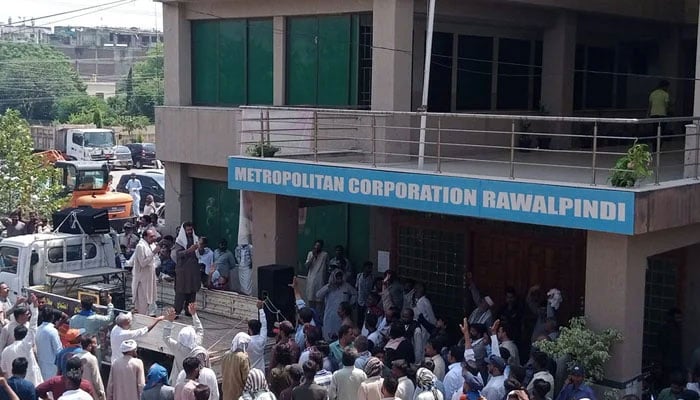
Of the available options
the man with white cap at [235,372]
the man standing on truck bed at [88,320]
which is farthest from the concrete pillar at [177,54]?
the man with white cap at [235,372]

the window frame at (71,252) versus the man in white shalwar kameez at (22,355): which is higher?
the window frame at (71,252)

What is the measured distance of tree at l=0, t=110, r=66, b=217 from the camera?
917 inches

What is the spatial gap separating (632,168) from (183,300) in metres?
7.20

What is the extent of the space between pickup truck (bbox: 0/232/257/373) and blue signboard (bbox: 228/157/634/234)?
193cm

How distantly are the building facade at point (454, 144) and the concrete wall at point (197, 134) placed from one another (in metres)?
0.04

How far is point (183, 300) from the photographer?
14.9 metres

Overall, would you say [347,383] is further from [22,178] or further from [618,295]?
[22,178]

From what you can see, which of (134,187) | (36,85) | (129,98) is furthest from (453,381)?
(36,85)

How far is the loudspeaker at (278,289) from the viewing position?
14.2 meters

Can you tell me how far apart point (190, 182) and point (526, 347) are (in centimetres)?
909

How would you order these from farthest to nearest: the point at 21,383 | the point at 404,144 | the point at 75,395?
the point at 404,144, the point at 21,383, the point at 75,395

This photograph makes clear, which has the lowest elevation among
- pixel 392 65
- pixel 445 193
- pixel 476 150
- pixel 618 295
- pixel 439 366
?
pixel 439 366

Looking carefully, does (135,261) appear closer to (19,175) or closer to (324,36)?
(324,36)

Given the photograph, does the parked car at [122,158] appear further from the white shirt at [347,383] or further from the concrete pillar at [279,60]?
the white shirt at [347,383]
